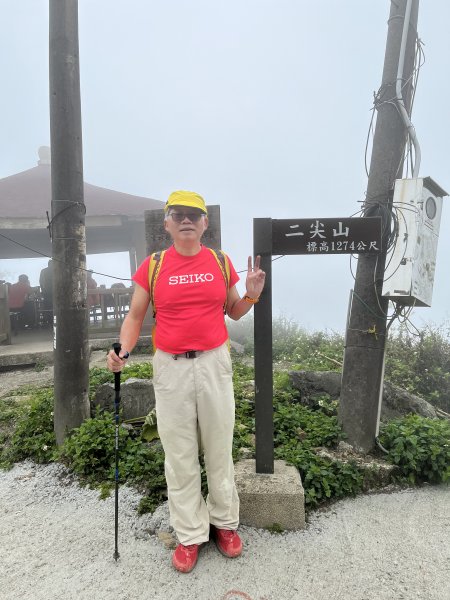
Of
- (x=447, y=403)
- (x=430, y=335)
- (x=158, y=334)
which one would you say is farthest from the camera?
(x=430, y=335)

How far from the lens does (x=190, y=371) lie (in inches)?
96.6

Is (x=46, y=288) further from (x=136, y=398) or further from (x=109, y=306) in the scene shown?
(x=136, y=398)

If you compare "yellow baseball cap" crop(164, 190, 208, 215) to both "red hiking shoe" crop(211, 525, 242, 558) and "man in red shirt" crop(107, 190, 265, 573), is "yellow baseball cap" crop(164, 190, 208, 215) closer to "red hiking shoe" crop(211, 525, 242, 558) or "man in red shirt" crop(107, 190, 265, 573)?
"man in red shirt" crop(107, 190, 265, 573)

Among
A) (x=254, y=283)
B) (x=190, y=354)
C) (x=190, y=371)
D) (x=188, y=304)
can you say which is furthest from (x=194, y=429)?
(x=254, y=283)

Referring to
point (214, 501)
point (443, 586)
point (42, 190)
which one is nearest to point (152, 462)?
point (214, 501)

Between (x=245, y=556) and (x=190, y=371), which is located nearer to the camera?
(x=190, y=371)

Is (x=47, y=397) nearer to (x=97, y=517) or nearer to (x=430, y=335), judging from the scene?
(x=97, y=517)

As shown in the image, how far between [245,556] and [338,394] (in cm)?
258

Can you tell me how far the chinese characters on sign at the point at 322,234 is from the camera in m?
3.18

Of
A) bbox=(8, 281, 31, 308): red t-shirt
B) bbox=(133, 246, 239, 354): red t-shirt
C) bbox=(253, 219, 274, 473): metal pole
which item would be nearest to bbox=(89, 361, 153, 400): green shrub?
bbox=(253, 219, 274, 473): metal pole

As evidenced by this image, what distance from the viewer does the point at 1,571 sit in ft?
8.51

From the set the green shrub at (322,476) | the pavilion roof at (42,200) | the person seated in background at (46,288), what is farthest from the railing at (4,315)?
the green shrub at (322,476)

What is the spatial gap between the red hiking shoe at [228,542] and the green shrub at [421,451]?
1592mm

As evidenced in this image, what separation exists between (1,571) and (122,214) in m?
8.84
